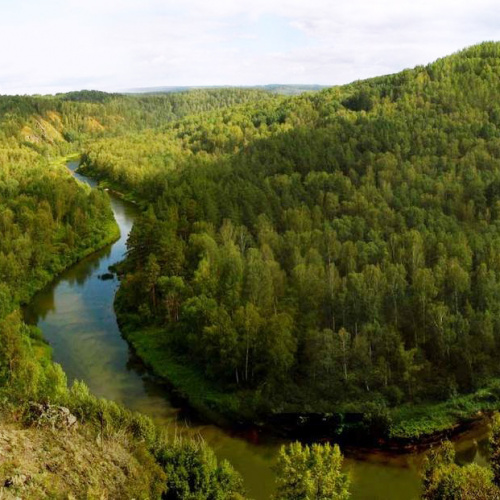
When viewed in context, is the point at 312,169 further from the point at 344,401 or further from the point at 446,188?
the point at 344,401

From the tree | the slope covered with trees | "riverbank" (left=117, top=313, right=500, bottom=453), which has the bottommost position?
"riverbank" (left=117, top=313, right=500, bottom=453)

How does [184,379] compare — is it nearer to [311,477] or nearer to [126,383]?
[126,383]

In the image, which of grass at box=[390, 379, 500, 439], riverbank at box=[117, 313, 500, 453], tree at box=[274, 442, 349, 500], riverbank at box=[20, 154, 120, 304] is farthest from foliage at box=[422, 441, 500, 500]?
riverbank at box=[20, 154, 120, 304]

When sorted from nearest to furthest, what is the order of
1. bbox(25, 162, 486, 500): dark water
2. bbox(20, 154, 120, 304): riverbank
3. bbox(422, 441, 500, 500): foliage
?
bbox(422, 441, 500, 500): foliage → bbox(25, 162, 486, 500): dark water → bbox(20, 154, 120, 304): riverbank

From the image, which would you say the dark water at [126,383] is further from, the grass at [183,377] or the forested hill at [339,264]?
the forested hill at [339,264]

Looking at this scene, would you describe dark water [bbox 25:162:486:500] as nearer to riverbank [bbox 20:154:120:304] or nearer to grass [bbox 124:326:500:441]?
riverbank [bbox 20:154:120:304]

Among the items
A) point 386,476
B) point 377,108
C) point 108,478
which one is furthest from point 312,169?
point 108,478

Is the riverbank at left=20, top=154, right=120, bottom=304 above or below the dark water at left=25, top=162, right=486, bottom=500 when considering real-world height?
above

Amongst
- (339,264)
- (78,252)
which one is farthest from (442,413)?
(78,252)
